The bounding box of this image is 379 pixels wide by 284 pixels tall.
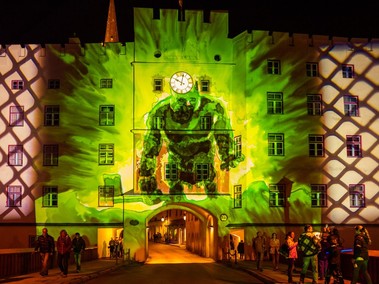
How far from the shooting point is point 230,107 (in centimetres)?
4497

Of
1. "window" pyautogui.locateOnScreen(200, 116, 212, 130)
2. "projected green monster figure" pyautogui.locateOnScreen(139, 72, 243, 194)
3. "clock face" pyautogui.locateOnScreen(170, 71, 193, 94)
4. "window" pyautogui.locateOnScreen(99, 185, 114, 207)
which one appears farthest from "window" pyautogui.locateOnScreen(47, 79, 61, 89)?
"window" pyautogui.locateOnScreen(200, 116, 212, 130)

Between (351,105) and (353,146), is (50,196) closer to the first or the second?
(353,146)

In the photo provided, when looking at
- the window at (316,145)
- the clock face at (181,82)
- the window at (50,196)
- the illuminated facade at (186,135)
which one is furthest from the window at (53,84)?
the window at (316,145)

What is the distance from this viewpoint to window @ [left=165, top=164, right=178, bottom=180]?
44.5 metres

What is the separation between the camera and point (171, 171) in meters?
44.6

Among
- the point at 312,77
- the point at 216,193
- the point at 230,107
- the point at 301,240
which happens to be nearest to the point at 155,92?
the point at 230,107

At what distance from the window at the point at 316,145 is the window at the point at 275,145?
201cm

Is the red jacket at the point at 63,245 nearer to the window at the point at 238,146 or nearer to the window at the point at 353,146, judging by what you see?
the window at the point at 238,146

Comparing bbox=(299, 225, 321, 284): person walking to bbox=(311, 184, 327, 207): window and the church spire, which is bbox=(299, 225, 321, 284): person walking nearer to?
bbox=(311, 184, 327, 207): window

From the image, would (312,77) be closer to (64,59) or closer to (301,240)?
(64,59)

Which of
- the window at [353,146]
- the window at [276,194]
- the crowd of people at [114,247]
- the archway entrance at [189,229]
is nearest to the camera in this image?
the window at [276,194]

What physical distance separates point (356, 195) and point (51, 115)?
22.3 m

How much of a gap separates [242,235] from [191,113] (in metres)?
9.58

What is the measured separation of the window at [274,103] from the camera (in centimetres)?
4456
